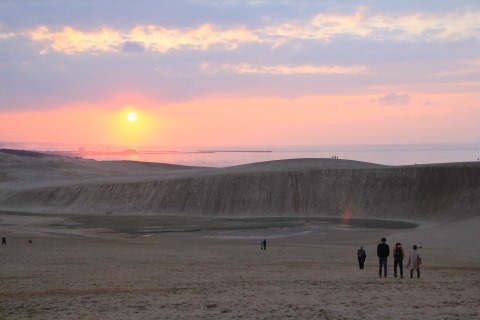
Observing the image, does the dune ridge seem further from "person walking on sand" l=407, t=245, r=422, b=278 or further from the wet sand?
"person walking on sand" l=407, t=245, r=422, b=278

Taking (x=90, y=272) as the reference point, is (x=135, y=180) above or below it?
above

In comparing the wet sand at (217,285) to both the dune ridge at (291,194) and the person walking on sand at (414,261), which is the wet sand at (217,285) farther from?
the dune ridge at (291,194)

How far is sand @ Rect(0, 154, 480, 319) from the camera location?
12906mm

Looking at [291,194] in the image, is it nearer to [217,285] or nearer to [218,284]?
[218,284]

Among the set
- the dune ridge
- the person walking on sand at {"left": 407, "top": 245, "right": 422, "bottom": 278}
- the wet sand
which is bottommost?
the wet sand

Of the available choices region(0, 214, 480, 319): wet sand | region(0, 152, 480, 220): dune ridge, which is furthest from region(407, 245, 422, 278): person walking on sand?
region(0, 152, 480, 220): dune ridge

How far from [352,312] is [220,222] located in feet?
150

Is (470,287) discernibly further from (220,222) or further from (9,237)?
(220,222)

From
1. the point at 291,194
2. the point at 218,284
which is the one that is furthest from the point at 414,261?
the point at 291,194

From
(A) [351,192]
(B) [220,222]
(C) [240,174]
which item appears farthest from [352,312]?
(C) [240,174]

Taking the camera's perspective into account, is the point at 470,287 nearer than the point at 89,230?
Yes

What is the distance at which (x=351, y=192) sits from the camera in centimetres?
6650

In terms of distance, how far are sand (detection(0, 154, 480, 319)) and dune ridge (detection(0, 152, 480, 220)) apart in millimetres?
26394

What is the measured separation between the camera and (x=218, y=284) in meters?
17.4
